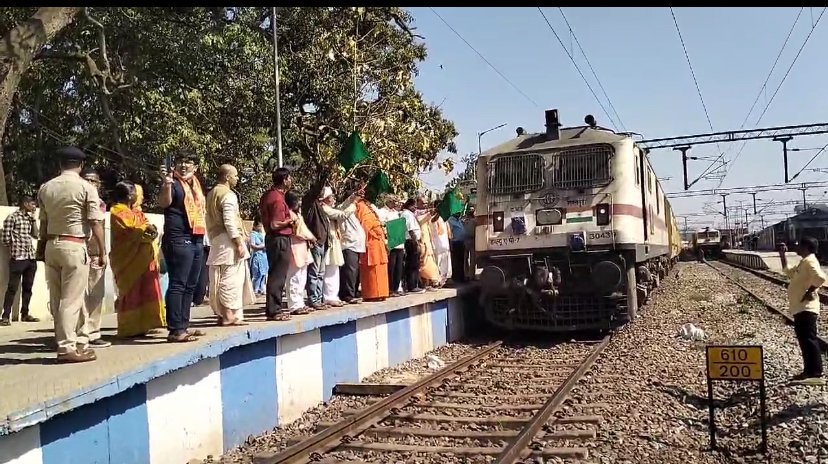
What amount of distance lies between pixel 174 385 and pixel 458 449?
2052mm

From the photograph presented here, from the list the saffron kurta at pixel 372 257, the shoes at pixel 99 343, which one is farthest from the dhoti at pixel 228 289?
the saffron kurta at pixel 372 257

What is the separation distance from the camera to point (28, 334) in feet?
24.2

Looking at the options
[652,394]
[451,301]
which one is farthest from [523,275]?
[652,394]

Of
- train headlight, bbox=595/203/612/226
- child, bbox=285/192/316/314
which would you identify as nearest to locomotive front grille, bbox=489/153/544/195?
train headlight, bbox=595/203/612/226

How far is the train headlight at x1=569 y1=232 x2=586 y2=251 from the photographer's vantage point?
35.3ft

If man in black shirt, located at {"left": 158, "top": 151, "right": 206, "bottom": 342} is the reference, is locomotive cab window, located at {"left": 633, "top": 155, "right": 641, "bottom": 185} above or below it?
above

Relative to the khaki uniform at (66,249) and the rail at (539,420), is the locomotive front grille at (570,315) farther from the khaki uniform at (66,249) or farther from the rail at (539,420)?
the khaki uniform at (66,249)

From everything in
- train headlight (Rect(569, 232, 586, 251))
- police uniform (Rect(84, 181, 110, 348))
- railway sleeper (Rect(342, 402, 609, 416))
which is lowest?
railway sleeper (Rect(342, 402, 609, 416))

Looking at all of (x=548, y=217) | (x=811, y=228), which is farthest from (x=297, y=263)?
(x=811, y=228)

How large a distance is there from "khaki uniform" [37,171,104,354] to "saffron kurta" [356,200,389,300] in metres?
4.93

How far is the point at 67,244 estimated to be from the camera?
16.3ft

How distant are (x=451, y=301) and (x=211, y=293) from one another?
593cm

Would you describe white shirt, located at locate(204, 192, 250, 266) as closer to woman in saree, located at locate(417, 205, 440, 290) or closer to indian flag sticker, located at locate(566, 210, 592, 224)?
woman in saree, located at locate(417, 205, 440, 290)

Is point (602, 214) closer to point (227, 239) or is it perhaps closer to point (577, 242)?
point (577, 242)
